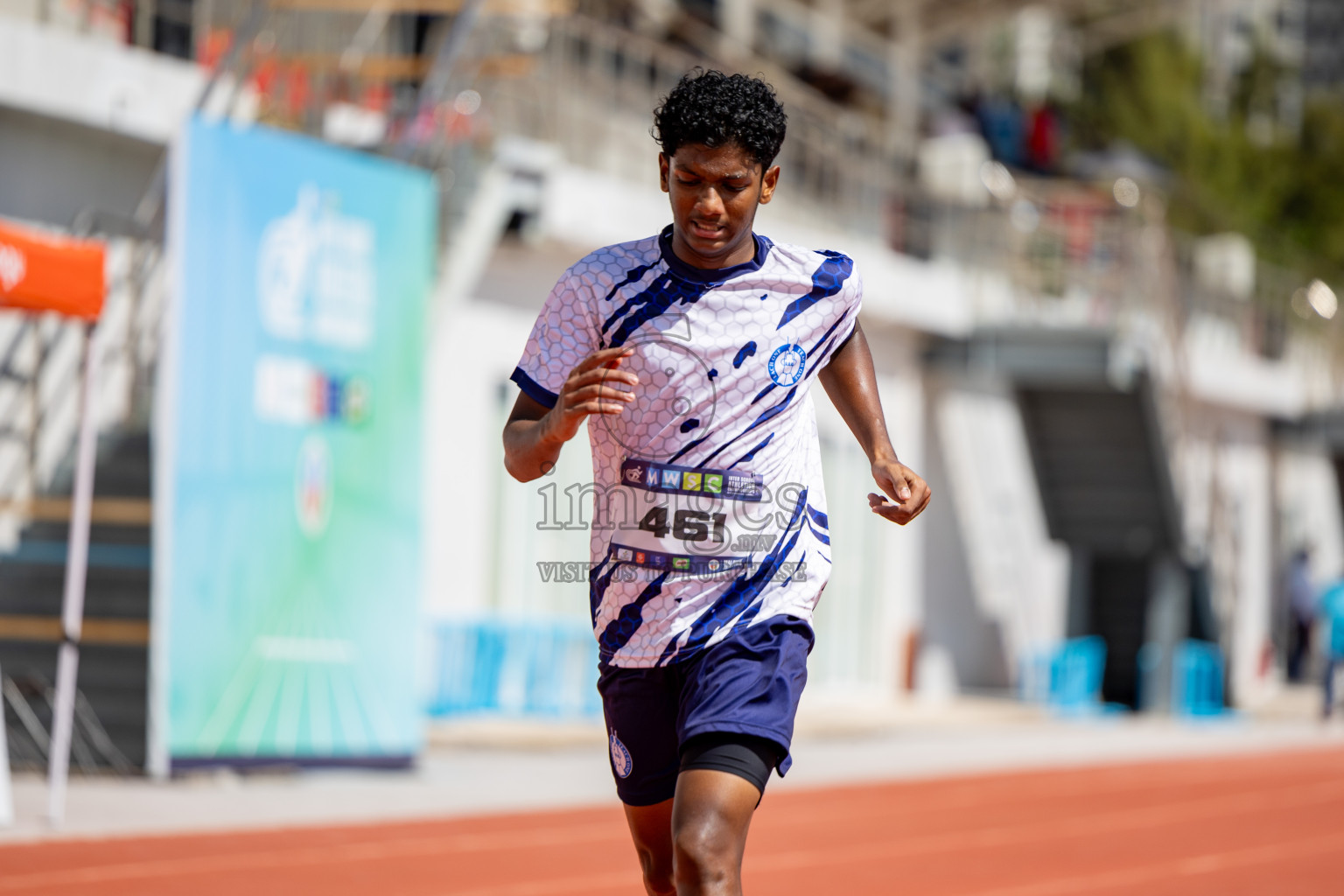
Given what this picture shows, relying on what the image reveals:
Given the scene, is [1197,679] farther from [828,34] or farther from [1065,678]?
[828,34]

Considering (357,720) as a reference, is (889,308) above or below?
above

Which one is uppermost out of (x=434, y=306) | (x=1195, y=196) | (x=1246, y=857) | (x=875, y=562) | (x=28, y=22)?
(x=1195, y=196)

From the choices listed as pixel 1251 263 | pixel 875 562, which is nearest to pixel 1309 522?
pixel 1251 263

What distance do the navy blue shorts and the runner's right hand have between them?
2.11 ft

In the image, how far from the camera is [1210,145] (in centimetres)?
3681

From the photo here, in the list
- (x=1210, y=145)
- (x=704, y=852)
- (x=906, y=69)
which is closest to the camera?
(x=704, y=852)

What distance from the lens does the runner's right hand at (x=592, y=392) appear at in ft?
13.1

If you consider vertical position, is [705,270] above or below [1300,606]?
above

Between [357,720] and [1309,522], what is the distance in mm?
26567

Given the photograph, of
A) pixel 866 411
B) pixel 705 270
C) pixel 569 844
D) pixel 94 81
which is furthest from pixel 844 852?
pixel 94 81

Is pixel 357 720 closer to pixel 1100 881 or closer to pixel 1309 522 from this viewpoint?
pixel 1100 881

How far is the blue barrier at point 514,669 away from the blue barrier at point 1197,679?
27.9 feet

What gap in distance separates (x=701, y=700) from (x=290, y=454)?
8085 millimetres

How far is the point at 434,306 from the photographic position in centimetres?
1523
